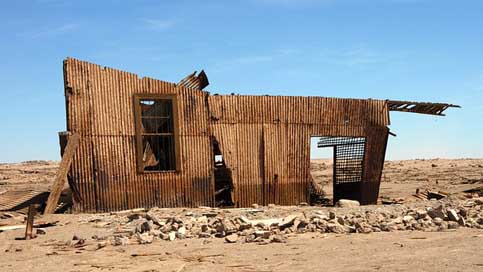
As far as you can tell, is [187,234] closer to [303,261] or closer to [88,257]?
[88,257]

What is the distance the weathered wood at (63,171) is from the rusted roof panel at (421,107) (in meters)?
11.0

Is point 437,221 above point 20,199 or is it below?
below

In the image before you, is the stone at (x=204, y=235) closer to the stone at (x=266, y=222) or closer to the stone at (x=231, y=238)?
the stone at (x=231, y=238)

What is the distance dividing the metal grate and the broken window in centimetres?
652

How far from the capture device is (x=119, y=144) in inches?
664

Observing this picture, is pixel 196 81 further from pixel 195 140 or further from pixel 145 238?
pixel 145 238

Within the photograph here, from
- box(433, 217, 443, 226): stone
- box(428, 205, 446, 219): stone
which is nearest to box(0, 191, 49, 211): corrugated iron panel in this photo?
box(428, 205, 446, 219): stone

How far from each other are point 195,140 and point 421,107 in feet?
28.9

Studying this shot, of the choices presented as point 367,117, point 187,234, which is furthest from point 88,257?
point 367,117

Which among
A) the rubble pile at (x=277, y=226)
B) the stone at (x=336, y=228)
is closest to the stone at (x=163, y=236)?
the rubble pile at (x=277, y=226)

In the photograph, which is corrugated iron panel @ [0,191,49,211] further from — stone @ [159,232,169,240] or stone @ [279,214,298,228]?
stone @ [279,214,298,228]

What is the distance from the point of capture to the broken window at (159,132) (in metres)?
17.4

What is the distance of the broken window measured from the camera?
683 inches

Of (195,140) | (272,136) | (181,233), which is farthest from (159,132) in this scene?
(181,233)
